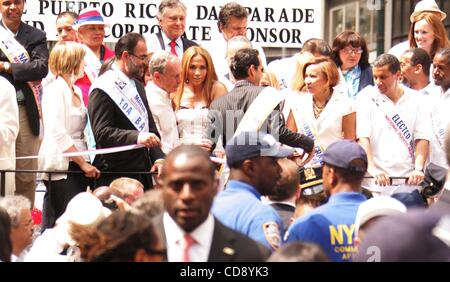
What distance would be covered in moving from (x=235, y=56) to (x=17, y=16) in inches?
82.8

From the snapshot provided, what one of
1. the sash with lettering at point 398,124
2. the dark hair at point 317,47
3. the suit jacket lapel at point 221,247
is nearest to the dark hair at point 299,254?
the suit jacket lapel at point 221,247

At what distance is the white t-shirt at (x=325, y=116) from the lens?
10.3 meters

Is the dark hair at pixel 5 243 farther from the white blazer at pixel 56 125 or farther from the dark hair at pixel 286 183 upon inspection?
the white blazer at pixel 56 125

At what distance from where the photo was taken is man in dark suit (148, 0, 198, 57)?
11523mm

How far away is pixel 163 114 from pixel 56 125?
919mm

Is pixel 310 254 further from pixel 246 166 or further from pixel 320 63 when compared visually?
pixel 320 63

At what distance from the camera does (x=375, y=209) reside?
259 inches

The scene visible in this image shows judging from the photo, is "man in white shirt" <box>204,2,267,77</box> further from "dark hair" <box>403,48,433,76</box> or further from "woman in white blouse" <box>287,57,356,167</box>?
"dark hair" <box>403,48,433,76</box>

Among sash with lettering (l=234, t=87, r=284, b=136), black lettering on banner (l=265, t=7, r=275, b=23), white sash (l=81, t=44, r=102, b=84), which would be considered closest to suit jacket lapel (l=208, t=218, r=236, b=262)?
sash with lettering (l=234, t=87, r=284, b=136)

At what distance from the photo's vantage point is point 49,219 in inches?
390

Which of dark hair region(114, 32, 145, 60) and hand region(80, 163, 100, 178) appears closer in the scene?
hand region(80, 163, 100, 178)

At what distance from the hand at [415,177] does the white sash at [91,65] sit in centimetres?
303

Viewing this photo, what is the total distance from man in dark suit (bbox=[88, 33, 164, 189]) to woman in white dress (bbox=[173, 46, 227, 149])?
29 centimetres
